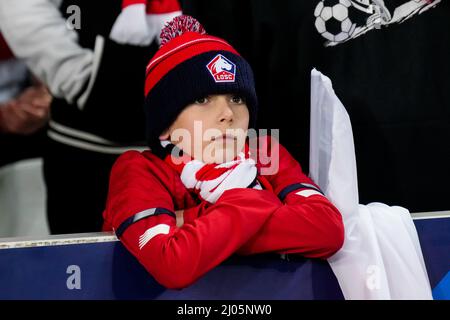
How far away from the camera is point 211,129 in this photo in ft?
4.59

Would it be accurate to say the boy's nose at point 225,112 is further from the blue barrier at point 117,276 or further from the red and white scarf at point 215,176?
the blue barrier at point 117,276

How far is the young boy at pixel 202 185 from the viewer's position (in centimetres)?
128

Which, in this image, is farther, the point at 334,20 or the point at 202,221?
the point at 334,20

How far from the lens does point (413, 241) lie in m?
1.44

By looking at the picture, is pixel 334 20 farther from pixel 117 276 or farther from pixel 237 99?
pixel 117 276

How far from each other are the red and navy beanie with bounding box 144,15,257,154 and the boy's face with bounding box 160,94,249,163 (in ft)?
0.06

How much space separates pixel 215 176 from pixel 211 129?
9 cm

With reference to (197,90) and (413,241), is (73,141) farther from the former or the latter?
(413,241)

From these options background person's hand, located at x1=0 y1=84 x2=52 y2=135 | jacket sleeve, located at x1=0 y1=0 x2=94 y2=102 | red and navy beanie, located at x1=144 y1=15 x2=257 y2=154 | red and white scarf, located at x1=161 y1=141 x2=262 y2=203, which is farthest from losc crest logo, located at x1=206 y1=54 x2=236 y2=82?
background person's hand, located at x1=0 y1=84 x2=52 y2=135

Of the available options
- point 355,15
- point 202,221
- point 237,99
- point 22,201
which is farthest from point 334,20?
point 22,201

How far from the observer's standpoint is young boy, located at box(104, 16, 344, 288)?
50.3 inches

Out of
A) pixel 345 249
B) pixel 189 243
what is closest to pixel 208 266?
pixel 189 243
